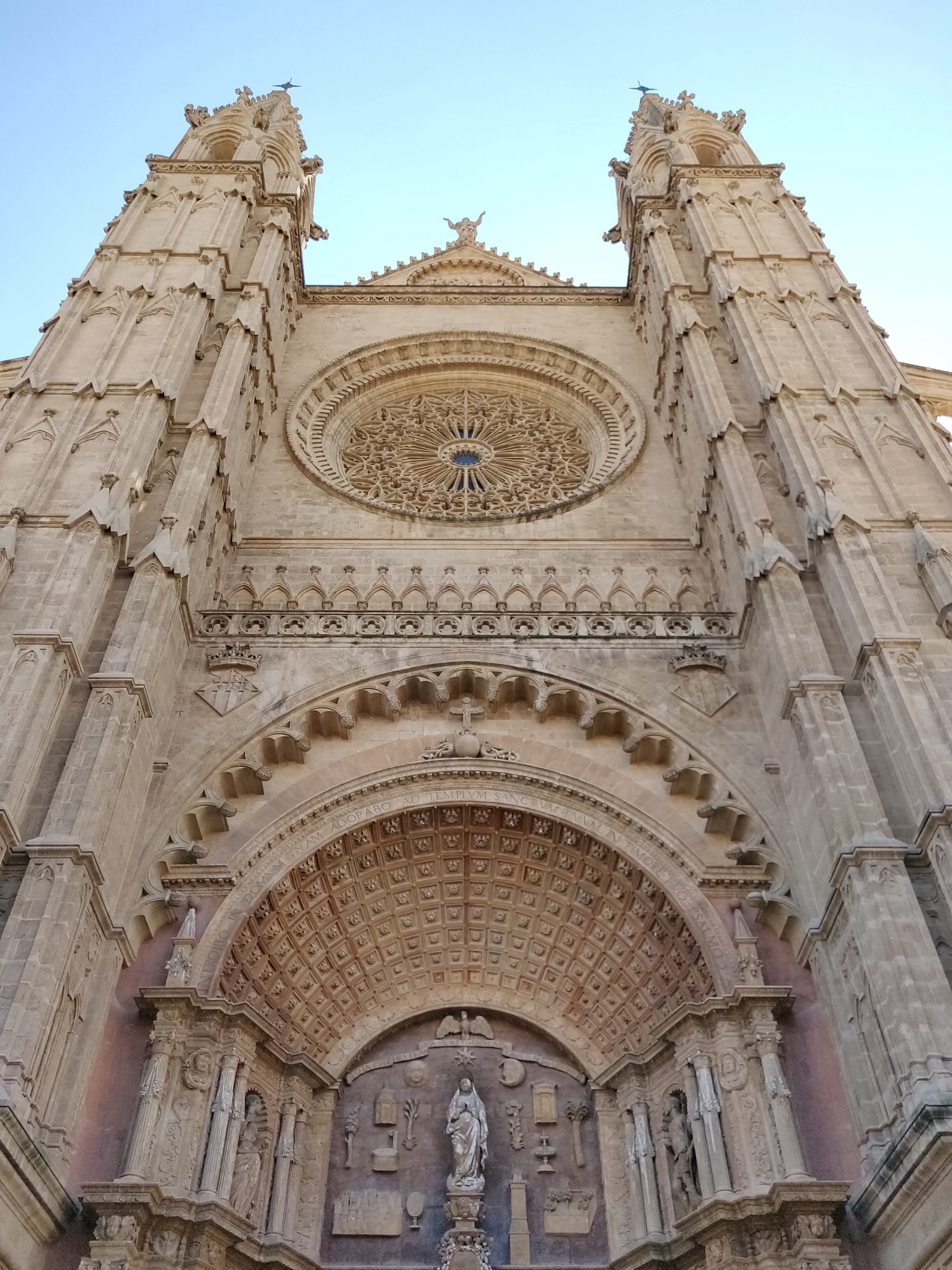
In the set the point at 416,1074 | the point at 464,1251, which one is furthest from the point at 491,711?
the point at 464,1251

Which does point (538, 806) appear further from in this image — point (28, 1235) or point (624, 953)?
point (28, 1235)

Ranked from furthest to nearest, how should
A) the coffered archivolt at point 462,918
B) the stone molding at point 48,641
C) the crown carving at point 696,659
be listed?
the crown carving at point 696,659, the coffered archivolt at point 462,918, the stone molding at point 48,641

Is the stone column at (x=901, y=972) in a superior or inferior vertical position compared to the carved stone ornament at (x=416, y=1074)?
inferior

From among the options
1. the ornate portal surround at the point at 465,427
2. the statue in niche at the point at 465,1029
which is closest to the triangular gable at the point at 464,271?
the ornate portal surround at the point at 465,427

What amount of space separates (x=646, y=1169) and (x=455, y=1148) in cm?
178

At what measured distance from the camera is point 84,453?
13258 millimetres

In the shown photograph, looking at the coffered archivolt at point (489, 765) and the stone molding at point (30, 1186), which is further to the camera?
the coffered archivolt at point (489, 765)

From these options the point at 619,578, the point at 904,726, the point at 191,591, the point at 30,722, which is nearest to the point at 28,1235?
the point at 30,722

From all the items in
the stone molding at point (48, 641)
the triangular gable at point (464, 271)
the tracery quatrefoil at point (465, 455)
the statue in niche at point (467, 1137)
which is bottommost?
the statue in niche at point (467, 1137)

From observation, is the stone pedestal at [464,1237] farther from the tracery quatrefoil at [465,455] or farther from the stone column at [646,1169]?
the tracery quatrefoil at [465,455]

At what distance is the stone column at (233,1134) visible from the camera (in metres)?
8.81

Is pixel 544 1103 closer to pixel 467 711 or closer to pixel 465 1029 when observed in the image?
pixel 465 1029

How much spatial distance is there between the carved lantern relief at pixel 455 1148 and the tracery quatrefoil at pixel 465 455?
7410mm

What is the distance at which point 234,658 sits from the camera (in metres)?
12.5
